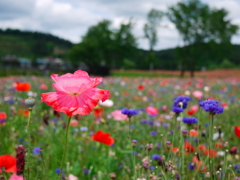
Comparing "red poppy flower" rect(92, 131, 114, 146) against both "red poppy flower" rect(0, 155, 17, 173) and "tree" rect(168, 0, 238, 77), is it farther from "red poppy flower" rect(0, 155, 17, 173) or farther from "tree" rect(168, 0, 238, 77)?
"tree" rect(168, 0, 238, 77)

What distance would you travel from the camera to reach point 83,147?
278 centimetres

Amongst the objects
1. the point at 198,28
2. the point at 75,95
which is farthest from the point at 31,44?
the point at 75,95

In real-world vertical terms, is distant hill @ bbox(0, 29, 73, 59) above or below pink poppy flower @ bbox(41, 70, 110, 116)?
above

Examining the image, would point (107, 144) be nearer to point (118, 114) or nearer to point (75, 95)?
point (118, 114)

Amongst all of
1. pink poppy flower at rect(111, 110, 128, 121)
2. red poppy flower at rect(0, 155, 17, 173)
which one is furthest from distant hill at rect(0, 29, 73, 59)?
red poppy flower at rect(0, 155, 17, 173)

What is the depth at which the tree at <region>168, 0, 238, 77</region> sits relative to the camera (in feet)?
103

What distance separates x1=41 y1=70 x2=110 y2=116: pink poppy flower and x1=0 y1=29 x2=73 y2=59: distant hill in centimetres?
9043

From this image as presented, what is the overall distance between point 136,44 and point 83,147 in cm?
5342

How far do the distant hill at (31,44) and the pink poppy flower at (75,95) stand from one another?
90.4m

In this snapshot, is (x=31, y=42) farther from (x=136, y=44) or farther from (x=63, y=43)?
(x=136, y=44)

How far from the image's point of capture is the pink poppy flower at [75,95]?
0.87 m

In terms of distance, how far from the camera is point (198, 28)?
105 ft

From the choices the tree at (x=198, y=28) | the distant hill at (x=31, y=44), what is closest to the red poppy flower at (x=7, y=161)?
the tree at (x=198, y=28)

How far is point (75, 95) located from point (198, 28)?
108ft
